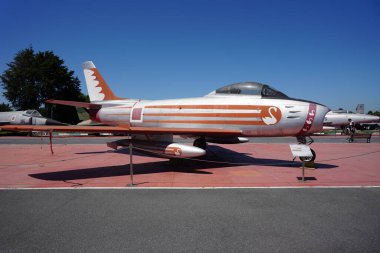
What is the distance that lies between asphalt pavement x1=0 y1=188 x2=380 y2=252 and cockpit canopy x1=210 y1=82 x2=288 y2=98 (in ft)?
14.0

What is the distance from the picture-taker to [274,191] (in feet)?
19.0

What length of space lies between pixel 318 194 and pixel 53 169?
27.8 ft

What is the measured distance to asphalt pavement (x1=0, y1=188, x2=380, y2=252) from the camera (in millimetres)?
3268

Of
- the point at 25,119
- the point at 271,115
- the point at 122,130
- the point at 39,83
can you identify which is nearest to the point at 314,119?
the point at 271,115

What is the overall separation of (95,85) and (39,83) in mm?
40753

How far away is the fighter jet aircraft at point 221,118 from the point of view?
8305 mm

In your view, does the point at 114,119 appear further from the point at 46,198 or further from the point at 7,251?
the point at 7,251

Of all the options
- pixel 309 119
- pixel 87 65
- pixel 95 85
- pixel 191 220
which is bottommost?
pixel 191 220

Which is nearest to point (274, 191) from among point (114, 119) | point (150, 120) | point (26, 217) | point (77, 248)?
point (77, 248)

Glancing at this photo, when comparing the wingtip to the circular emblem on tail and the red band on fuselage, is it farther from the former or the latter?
the red band on fuselage

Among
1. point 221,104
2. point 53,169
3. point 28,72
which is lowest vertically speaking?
point 53,169

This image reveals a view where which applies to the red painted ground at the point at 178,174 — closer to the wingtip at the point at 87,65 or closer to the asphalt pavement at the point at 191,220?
the asphalt pavement at the point at 191,220

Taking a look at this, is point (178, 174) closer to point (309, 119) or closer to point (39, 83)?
point (309, 119)

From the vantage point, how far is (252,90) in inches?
368
